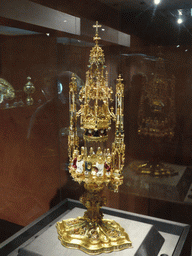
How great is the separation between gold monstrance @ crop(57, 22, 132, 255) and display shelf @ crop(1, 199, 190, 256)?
6.4 inches

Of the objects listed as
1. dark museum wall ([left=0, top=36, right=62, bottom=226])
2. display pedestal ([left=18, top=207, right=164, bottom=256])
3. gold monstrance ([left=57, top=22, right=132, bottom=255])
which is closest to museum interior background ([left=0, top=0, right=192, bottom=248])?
dark museum wall ([left=0, top=36, right=62, bottom=226])

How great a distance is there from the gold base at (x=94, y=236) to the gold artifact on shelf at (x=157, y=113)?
680mm

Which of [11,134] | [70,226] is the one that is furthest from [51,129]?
[70,226]

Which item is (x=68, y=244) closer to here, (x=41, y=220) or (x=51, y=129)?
(x=41, y=220)

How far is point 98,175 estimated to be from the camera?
81.5 inches

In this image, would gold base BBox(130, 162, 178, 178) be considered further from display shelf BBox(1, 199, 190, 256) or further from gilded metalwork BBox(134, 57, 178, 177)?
display shelf BBox(1, 199, 190, 256)

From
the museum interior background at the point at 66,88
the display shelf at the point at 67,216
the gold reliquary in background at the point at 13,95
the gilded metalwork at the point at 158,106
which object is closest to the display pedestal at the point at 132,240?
the display shelf at the point at 67,216

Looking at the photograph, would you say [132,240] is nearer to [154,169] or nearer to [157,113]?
[154,169]

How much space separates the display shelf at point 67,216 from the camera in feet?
7.30

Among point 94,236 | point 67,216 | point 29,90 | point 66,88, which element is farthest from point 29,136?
point 94,236

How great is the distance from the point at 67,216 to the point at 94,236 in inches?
22.2

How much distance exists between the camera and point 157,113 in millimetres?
2598

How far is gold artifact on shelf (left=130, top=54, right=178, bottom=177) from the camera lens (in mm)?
2527

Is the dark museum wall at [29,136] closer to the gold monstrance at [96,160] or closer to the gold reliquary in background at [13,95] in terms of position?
the gold reliquary in background at [13,95]
